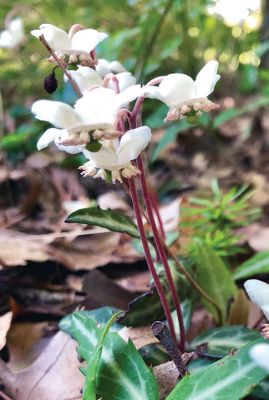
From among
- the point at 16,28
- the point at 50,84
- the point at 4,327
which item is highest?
the point at 16,28

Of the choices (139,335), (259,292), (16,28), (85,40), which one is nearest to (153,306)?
(139,335)

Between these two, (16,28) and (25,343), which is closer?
(25,343)

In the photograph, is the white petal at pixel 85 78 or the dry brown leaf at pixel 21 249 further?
the dry brown leaf at pixel 21 249

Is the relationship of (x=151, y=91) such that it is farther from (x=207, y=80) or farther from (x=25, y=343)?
(x=25, y=343)

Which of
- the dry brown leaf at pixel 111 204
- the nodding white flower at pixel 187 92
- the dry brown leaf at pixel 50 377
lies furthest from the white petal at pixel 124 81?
the dry brown leaf at pixel 111 204

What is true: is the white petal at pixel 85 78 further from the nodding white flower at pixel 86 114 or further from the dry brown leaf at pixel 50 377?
the dry brown leaf at pixel 50 377

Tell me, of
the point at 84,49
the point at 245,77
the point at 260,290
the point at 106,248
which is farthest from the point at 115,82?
the point at 245,77

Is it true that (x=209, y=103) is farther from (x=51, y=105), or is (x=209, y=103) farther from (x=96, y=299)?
(x=96, y=299)
